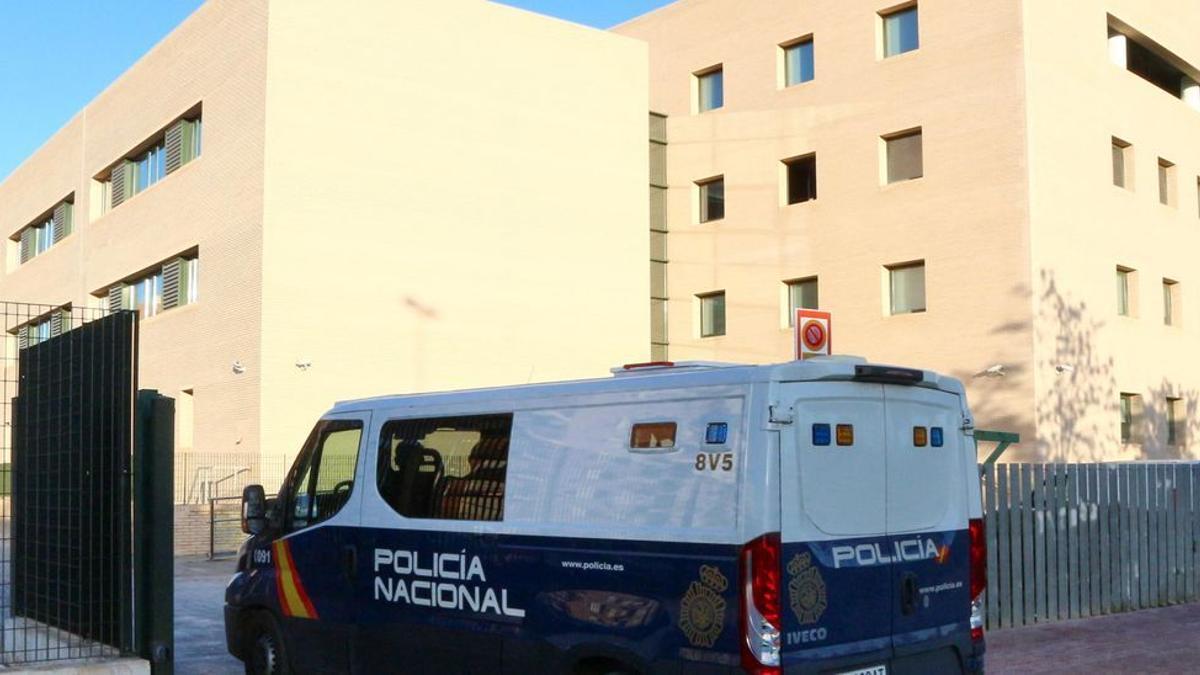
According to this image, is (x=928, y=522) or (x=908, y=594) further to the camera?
(x=928, y=522)

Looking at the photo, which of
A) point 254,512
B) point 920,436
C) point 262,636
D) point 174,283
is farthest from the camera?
point 174,283

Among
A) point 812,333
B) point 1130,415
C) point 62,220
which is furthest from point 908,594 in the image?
point 62,220

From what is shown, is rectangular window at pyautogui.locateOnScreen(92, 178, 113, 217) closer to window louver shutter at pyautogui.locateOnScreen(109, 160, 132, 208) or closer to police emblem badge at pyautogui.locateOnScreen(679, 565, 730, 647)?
window louver shutter at pyautogui.locateOnScreen(109, 160, 132, 208)

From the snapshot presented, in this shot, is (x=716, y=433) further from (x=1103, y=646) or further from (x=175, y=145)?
(x=175, y=145)

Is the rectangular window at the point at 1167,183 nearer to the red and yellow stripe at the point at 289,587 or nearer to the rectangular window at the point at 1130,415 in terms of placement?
the rectangular window at the point at 1130,415

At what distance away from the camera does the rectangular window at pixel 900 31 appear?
3046 centimetres

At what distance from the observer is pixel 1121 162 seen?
101 ft

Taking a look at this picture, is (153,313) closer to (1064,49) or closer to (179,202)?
(179,202)

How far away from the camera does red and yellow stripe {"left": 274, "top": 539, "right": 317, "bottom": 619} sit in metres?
9.21

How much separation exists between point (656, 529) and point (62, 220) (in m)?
37.8

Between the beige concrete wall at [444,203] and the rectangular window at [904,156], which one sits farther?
the rectangular window at [904,156]

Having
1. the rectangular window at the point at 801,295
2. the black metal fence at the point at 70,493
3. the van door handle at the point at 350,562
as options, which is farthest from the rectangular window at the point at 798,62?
the van door handle at the point at 350,562

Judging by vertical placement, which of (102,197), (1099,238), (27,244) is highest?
(102,197)

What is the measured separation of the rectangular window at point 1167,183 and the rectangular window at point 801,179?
8.29m
